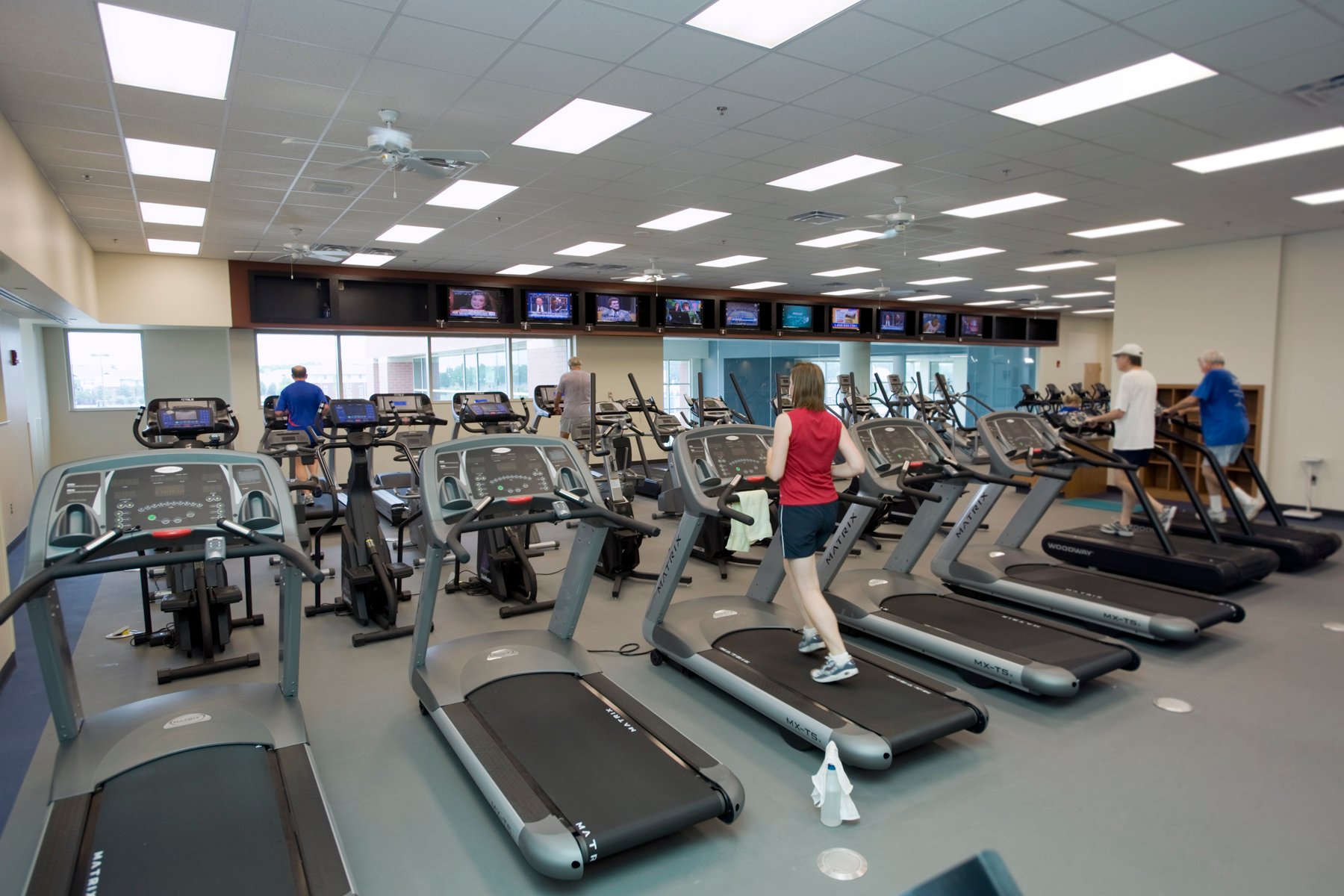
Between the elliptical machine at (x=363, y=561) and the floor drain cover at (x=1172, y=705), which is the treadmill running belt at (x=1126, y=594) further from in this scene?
the elliptical machine at (x=363, y=561)

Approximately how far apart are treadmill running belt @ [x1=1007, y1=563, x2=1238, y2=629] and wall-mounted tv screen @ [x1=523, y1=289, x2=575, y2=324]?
26.2 feet

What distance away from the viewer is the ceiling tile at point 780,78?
12.7 feet

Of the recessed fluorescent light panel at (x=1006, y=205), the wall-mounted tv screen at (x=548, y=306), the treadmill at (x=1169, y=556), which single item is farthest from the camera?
the wall-mounted tv screen at (x=548, y=306)

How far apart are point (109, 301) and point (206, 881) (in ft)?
29.1

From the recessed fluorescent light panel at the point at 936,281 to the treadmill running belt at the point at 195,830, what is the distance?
1158cm

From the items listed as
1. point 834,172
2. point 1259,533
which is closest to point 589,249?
point 834,172

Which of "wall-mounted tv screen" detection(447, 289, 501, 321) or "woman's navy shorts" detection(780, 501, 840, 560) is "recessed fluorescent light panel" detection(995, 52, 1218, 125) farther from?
"wall-mounted tv screen" detection(447, 289, 501, 321)

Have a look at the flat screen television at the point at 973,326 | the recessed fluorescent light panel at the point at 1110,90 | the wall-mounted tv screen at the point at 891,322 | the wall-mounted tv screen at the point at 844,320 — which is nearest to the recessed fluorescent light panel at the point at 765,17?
the recessed fluorescent light panel at the point at 1110,90

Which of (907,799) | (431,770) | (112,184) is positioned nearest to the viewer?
(907,799)

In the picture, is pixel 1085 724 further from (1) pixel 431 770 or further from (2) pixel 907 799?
(1) pixel 431 770

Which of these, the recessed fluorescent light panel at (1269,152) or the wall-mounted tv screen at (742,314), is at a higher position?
the recessed fluorescent light panel at (1269,152)

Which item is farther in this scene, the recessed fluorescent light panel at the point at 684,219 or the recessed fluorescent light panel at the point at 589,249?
the recessed fluorescent light panel at the point at 589,249

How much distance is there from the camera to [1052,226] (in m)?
7.90

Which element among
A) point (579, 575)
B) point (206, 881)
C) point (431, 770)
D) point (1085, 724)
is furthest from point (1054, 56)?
point (206, 881)
